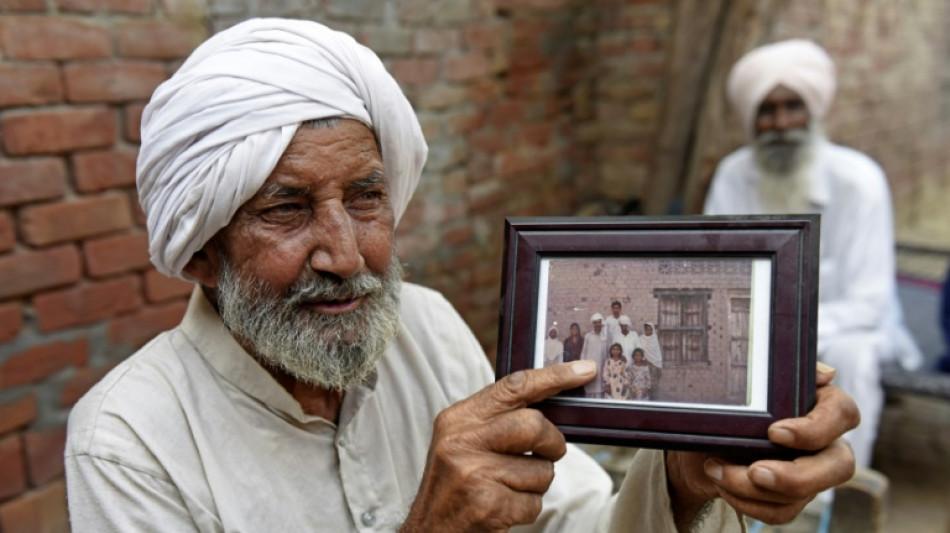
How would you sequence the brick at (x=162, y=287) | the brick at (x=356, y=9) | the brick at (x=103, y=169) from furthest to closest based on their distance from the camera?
the brick at (x=356, y=9) < the brick at (x=162, y=287) < the brick at (x=103, y=169)

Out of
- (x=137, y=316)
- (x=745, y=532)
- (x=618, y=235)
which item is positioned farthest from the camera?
Result: (x=137, y=316)

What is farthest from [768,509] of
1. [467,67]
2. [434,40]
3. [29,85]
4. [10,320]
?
[467,67]

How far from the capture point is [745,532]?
151cm

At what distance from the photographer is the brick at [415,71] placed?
3449 mm

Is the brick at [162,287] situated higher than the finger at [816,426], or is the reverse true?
the brick at [162,287]

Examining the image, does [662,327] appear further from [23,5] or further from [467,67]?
[467,67]

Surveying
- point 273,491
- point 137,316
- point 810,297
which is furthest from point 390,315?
point 137,316

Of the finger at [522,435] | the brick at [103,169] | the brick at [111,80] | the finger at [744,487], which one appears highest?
the brick at [111,80]

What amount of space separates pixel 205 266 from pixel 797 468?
1.11 metres

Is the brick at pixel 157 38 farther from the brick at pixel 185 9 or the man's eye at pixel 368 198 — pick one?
the man's eye at pixel 368 198

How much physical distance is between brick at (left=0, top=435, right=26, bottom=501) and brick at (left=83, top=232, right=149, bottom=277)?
502 millimetres

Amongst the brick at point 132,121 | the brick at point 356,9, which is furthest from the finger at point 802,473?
the brick at point 356,9

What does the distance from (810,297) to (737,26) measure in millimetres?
3615

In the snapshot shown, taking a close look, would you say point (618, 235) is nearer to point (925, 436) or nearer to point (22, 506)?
point (22, 506)
